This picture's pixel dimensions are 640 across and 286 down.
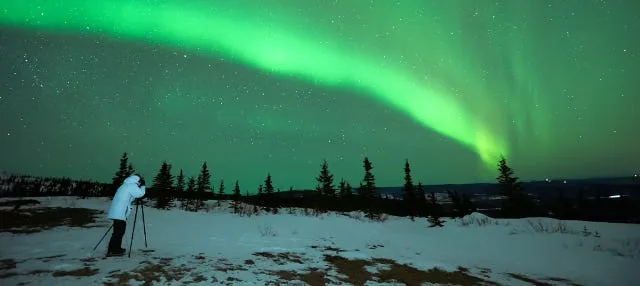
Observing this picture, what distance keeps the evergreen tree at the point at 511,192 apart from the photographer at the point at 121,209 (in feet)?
177

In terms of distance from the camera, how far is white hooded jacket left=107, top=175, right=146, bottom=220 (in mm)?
8044

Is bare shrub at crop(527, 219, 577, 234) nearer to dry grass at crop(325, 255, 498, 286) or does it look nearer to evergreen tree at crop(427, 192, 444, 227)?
evergreen tree at crop(427, 192, 444, 227)

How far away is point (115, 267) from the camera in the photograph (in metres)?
6.44

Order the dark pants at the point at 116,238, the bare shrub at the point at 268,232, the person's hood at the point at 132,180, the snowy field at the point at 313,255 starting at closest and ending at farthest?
the snowy field at the point at 313,255, the dark pants at the point at 116,238, the person's hood at the point at 132,180, the bare shrub at the point at 268,232

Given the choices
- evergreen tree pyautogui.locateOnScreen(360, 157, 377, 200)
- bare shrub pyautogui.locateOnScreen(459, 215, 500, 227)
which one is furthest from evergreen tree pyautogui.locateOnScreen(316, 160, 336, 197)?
bare shrub pyautogui.locateOnScreen(459, 215, 500, 227)

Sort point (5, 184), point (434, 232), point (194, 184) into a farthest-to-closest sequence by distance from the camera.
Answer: point (5, 184), point (194, 184), point (434, 232)

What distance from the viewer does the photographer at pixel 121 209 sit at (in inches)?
304

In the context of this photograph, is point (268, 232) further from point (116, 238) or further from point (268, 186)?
point (268, 186)

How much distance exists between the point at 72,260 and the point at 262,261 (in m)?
4.09

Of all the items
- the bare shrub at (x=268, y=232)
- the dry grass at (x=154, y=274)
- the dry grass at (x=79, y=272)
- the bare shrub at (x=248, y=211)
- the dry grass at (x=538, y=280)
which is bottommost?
the dry grass at (x=538, y=280)

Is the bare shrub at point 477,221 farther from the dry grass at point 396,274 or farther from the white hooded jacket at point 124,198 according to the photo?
the white hooded jacket at point 124,198

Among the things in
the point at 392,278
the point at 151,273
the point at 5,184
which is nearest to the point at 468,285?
the point at 392,278

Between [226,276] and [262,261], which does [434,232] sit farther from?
[226,276]

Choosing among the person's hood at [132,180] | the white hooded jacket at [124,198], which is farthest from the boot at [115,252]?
the person's hood at [132,180]
